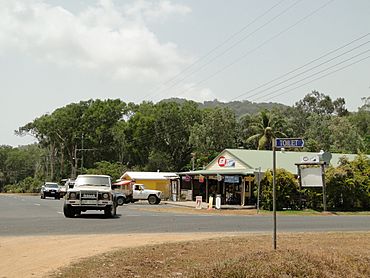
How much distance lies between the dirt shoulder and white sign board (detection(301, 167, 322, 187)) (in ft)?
67.8

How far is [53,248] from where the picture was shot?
490 inches

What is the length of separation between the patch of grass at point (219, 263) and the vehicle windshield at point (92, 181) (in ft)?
38.0

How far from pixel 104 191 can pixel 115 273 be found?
14353mm

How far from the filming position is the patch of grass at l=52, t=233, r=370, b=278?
29.0 feet

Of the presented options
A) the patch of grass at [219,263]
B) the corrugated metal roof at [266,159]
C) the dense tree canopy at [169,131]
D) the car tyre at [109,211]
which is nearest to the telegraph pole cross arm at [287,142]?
the patch of grass at [219,263]

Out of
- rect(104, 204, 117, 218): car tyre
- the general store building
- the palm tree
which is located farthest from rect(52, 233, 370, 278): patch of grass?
the palm tree

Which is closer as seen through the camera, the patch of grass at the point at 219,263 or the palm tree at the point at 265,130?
the patch of grass at the point at 219,263

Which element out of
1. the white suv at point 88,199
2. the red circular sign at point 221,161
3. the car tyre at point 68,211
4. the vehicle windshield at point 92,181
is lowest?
the car tyre at point 68,211

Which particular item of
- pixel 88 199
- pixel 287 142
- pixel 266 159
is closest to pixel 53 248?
pixel 287 142

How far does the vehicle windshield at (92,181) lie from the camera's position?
2439 centimetres

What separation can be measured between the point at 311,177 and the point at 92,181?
17856 mm

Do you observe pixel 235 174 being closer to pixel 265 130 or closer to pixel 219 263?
pixel 265 130

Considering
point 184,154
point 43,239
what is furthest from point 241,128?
point 43,239

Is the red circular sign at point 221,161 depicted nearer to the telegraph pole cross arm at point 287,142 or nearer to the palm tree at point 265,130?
the palm tree at point 265,130
